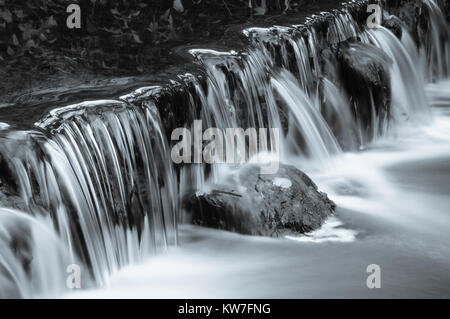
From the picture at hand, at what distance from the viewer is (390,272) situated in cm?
526

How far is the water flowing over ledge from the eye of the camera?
4.71 metres

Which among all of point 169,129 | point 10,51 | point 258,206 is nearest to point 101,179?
point 169,129

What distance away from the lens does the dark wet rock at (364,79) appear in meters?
8.10

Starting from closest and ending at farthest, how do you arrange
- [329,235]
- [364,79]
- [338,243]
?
[338,243], [329,235], [364,79]

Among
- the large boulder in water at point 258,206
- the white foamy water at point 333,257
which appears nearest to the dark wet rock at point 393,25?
the white foamy water at point 333,257

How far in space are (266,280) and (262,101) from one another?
7.40 feet

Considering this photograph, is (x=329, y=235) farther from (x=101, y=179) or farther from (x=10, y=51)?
(x=10, y=51)

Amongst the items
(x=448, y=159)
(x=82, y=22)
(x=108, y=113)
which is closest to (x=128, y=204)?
(x=108, y=113)

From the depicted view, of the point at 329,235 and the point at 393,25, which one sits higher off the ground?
the point at 393,25

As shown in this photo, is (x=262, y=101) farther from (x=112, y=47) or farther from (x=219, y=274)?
(x=219, y=274)

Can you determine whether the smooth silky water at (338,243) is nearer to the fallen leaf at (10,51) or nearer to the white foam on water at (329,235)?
the white foam on water at (329,235)

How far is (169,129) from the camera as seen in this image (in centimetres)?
584

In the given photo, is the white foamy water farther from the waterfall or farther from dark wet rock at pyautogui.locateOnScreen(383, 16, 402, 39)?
dark wet rock at pyautogui.locateOnScreen(383, 16, 402, 39)

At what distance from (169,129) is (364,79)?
2.88 metres
